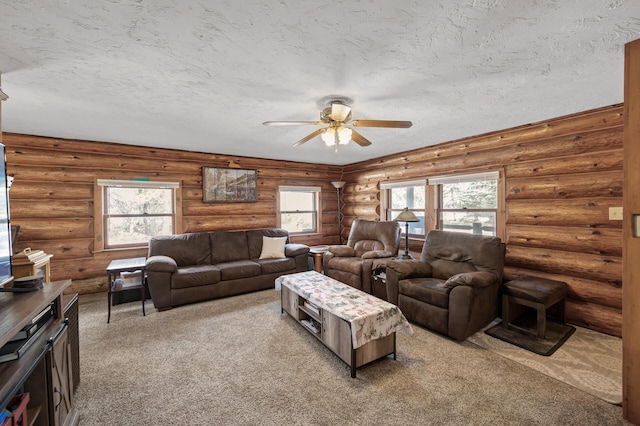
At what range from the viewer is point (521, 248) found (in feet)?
Result: 11.2

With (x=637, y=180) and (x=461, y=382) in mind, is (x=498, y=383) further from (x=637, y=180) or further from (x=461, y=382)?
(x=637, y=180)

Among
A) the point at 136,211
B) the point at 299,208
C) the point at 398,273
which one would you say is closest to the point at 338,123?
the point at 398,273

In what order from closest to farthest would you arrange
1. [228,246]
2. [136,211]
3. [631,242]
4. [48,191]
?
[631,242]
[48,191]
[136,211]
[228,246]

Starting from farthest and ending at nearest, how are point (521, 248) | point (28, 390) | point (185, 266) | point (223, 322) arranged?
point (185, 266), point (521, 248), point (223, 322), point (28, 390)

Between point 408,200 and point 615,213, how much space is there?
9.00ft

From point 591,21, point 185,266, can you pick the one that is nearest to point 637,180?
point 591,21

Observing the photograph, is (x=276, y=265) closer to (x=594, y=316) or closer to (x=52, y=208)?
(x=52, y=208)

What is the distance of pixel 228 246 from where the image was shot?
466 cm

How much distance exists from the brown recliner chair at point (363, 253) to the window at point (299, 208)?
140 centimetres

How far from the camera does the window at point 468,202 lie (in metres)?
3.80

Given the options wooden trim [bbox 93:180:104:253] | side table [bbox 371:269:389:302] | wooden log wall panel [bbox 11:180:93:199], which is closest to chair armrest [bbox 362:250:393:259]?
side table [bbox 371:269:389:302]

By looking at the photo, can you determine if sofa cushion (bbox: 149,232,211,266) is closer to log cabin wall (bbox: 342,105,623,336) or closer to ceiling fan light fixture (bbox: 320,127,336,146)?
ceiling fan light fixture (bbox: 320,127,336,146)

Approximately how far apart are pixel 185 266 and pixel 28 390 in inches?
114

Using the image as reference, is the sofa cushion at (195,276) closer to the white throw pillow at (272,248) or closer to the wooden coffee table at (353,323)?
the white throw pillow at (272,248)
